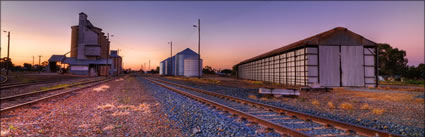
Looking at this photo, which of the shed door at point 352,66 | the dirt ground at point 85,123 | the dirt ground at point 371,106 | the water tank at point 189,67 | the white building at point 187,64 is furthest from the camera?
the white building at point 187,64

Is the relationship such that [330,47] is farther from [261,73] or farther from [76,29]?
[76,29]

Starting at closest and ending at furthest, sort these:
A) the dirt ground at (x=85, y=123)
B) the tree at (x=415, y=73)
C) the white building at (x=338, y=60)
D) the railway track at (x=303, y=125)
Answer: the railway track at (x=303, y=125), the dirt ground at (x=85, y=123), the white building at (x=338, y=60), the tree at (x=415, y=73)

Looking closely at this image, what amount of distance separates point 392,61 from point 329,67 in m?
51.4

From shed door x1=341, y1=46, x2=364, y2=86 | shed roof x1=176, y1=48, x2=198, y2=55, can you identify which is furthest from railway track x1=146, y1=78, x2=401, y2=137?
shed roof x1=176, y1=48, x2=198, y2=55

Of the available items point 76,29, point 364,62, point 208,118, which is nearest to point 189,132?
point 208,118

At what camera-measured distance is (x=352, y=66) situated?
72.9 ft

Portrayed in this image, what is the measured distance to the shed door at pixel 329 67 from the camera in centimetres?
2192

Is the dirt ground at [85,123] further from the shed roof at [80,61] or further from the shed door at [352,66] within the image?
the shed roof at [80,61]

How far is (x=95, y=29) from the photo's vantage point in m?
58.8

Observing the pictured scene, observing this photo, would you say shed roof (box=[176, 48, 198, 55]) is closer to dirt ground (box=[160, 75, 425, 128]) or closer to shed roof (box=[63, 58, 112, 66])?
shed roof (box=[63, 58, 112, 66])

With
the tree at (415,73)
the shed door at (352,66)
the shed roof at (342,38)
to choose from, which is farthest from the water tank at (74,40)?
the tree at (415,73)

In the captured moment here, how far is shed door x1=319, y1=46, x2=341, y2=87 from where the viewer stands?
21.9 meters

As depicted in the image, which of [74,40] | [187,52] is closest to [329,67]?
[187,52]

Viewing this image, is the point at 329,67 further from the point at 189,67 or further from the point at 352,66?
the point at 189,67
